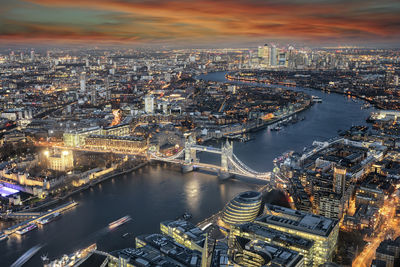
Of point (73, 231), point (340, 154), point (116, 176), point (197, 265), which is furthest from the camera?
point (340, 154)

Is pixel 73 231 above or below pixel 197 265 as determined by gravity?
below

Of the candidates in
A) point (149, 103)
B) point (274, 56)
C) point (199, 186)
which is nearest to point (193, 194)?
point (199, 186)

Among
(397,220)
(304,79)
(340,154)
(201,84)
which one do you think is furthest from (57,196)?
(304,79)

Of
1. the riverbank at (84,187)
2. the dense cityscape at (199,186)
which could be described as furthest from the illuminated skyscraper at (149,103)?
the riverbank at (84,187)

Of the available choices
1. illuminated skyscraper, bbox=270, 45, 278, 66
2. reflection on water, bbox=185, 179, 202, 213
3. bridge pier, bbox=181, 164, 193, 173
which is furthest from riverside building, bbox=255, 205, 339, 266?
illuminated skyscraper, bbox=270, 45, 278, 66

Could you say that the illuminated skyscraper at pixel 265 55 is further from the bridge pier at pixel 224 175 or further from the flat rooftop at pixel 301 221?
the flat rooftop at pixel 301 221

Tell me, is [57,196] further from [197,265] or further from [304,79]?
[304,79]

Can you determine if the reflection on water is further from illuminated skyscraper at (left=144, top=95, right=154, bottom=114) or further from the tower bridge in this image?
illuminated skyscraper at (left=144, top=95, right=154, bottom=114)
